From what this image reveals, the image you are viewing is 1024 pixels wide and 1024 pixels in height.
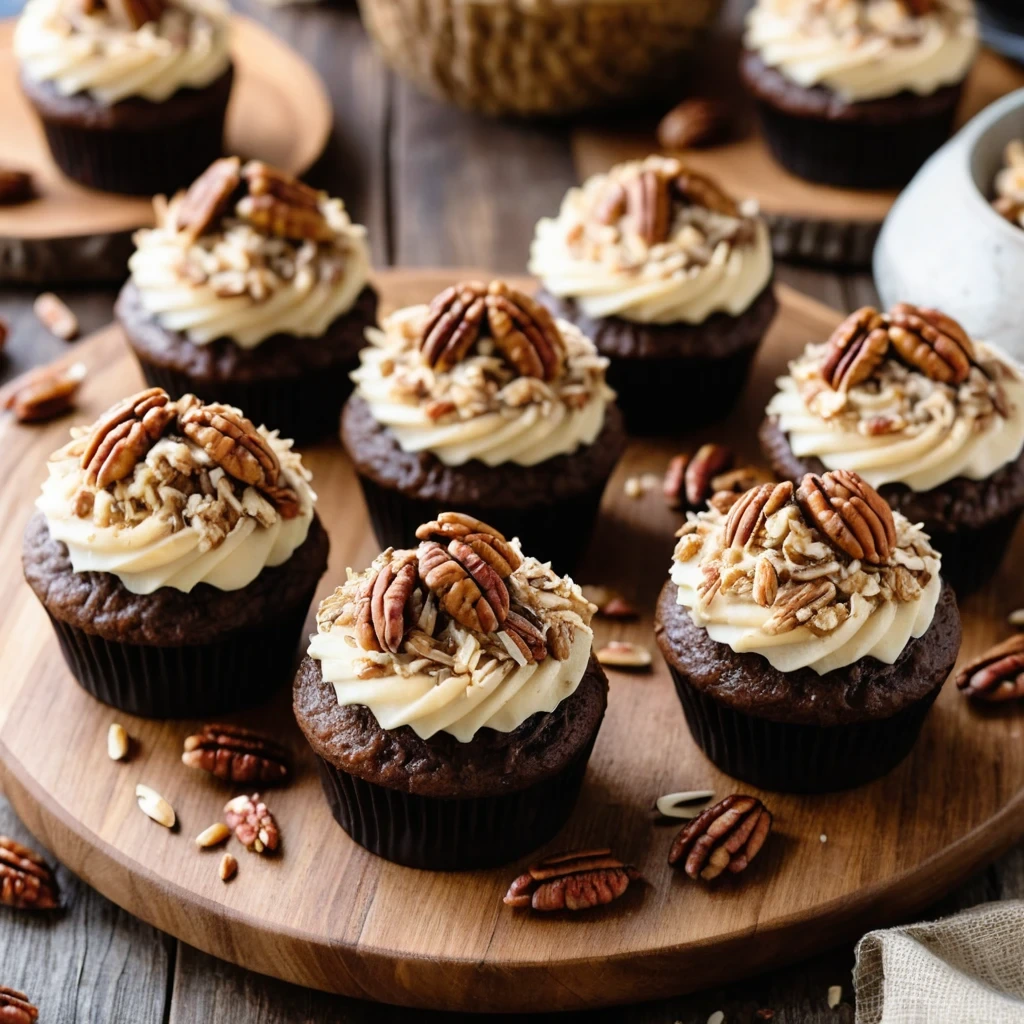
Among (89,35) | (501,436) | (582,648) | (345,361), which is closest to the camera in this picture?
(582,648)

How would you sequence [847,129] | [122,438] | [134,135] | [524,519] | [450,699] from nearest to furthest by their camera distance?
[450,699], [122,438], [524,519], [134,135], [847,129]

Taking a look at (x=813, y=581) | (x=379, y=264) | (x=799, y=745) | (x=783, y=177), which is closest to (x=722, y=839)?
(x=799, y=745)

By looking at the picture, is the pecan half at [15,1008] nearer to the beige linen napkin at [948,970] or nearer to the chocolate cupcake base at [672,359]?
the beige linen napkin at [948,970]

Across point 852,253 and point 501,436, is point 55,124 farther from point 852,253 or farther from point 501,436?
point 852,253

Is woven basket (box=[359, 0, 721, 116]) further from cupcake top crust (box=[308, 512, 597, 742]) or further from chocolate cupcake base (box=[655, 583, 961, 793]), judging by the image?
cupcake top crust (box=[308, 512, 597, 742])

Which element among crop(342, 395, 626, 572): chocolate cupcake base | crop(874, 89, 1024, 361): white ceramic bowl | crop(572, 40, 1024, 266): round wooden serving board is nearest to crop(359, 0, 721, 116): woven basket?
crop(572, 40, 1024, 266): round wooden serving board

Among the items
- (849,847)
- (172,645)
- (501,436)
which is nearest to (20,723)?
(172,645)

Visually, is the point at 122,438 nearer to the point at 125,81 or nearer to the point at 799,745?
the point at 799,745

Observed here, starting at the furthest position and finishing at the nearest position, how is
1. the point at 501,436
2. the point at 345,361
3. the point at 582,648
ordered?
the point at 345,361, the point at 501,436, the point at 582,648
